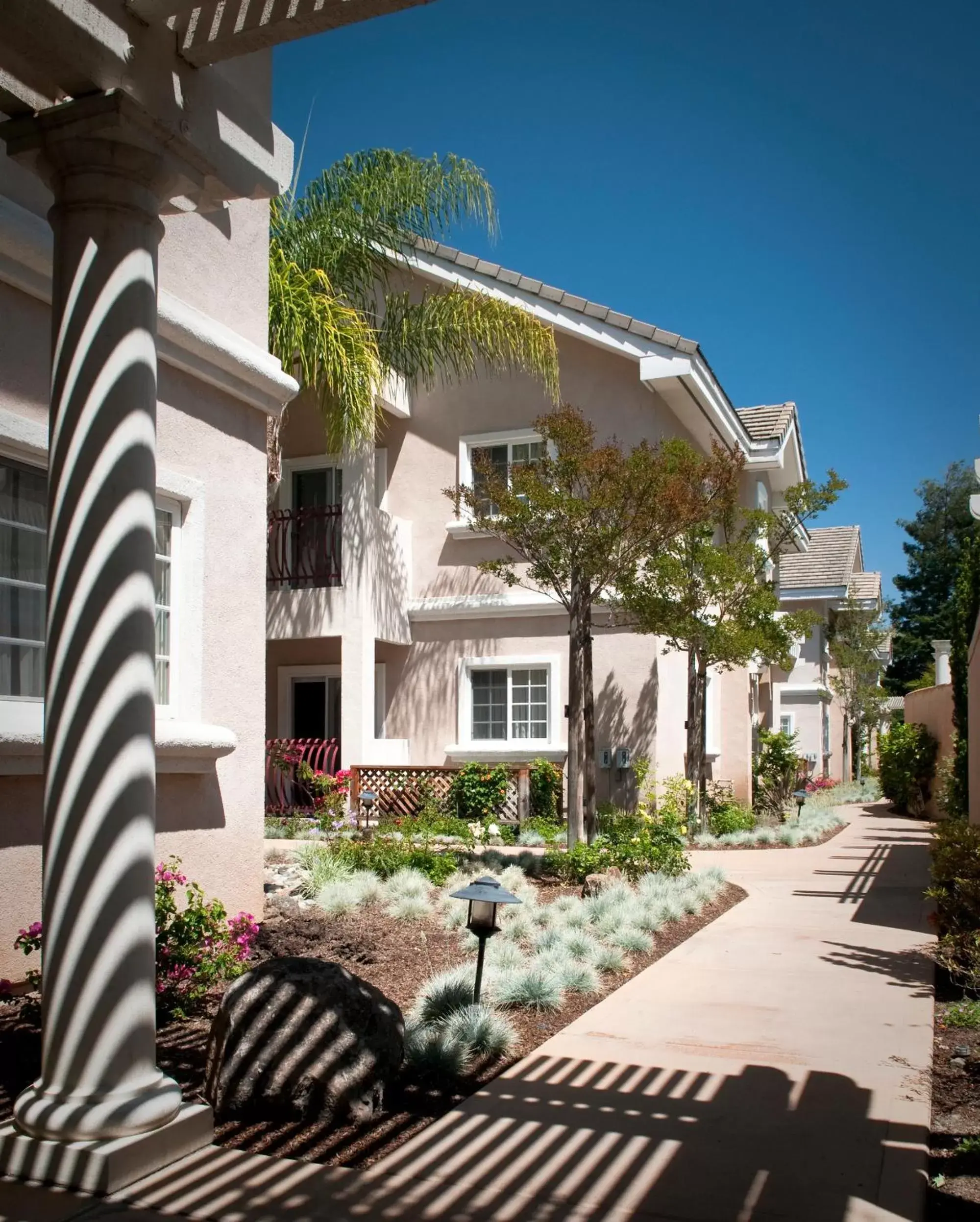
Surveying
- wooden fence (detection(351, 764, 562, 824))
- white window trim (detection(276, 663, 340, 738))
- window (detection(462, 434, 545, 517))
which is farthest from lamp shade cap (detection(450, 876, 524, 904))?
white window trim (detection(276, 663, 340, 738))

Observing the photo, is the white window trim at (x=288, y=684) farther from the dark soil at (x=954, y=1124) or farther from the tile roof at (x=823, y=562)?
the tile roof at (x=823, y=562)

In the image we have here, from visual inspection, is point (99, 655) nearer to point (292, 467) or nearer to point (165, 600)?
point (165, 600)

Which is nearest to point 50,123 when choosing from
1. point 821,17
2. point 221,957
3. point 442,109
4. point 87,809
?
point 87,809

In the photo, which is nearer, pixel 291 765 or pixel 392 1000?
pixel 392 1000

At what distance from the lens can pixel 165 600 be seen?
7645 millimetres

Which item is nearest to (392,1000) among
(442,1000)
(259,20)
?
(442,1000)

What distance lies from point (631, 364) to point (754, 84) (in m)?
7.90

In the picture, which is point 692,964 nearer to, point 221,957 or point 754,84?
point 221,957

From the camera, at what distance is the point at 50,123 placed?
4.07 metres

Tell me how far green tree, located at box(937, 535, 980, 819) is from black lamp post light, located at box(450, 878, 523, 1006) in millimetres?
12045

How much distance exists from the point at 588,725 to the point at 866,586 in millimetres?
28901

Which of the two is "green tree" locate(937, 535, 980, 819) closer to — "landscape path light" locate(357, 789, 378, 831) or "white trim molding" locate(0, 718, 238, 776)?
"landscape path light" locate(357, 789, 378, 831)

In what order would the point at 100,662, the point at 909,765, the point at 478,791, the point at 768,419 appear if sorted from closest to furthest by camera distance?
1. the point at 100,662
2. the point at 478,791
3. the point at 768,419
4. the point at 909,765

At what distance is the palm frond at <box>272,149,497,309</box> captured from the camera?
14.9 meters
